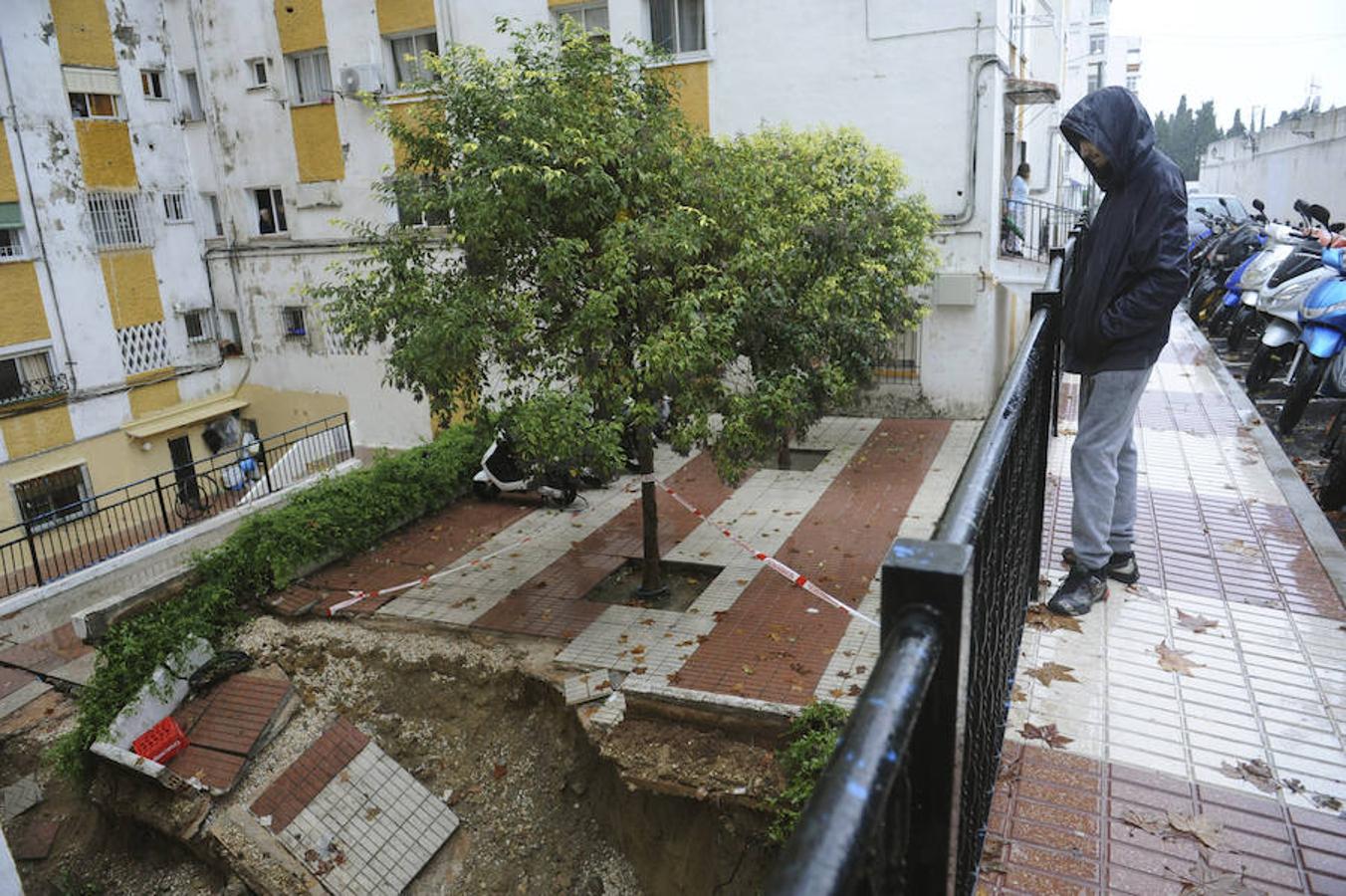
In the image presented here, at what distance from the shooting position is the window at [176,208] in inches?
806

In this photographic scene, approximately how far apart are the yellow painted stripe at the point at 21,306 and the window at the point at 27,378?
0.39 m

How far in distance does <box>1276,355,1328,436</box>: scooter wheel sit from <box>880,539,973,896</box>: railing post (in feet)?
27.1

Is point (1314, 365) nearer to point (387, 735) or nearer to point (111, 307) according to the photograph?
point (387, 735)

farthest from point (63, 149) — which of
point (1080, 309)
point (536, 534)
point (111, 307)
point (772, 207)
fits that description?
point (1080, 309)

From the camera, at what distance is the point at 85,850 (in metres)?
8.34

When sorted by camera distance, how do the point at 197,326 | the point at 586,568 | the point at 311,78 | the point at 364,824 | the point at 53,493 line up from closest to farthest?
the point at 364,824 < the point at 586,568 < the point at 53,493 < the point at 311,78 < the point at 197,326

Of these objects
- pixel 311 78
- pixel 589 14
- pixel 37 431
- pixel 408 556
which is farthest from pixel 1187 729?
pixel 311 78

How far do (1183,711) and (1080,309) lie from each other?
1.64 metres

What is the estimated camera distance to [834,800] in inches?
36.9

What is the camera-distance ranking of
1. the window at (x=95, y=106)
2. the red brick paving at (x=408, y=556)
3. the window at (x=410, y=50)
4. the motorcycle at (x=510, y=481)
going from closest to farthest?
the red brick paving at (x=408, y=556) < the motorcycle at (x=510, y=481) < the window at (x=410, y=50) < the window at (x=95, y=106)

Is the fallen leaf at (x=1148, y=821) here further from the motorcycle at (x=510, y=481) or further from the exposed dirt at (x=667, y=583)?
the motorcycle at (x=510, y=481)

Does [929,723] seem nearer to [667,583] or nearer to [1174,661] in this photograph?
[1174,661]

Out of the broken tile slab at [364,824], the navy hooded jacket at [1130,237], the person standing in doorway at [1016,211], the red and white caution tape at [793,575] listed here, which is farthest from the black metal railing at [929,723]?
the person standing in doorway at [1016,211]

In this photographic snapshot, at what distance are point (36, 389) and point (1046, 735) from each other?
2022 centimetres
